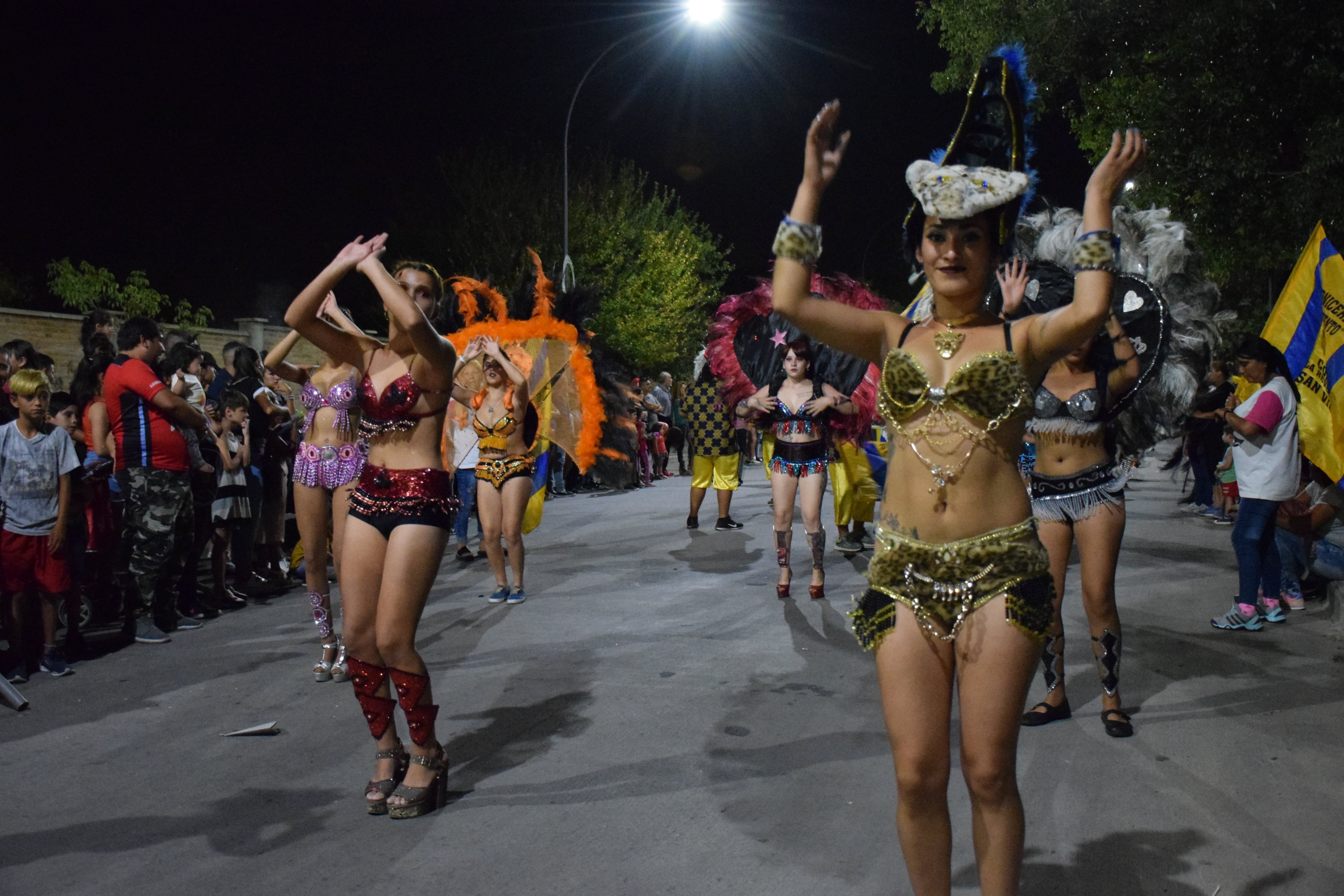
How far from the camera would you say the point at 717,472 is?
12672mm

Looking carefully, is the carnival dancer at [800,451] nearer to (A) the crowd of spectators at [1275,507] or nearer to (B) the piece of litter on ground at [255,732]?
(A) the crowd of spectators at [1275,507]

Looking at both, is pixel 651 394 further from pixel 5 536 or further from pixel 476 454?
pixel 5 536

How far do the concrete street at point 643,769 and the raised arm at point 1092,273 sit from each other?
5.80 ft

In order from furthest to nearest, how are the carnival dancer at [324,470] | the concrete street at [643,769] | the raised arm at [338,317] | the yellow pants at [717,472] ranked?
the yellow pants at [717,472] → the carnival dancer at [324,470] → the raised arm at [338,317] → the concrete street at [643,769]

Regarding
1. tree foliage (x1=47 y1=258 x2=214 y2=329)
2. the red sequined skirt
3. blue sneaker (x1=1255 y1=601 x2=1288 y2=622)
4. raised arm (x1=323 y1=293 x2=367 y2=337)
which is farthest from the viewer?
tree foliage (x1=47 y1=258 x2=214 y2=329)

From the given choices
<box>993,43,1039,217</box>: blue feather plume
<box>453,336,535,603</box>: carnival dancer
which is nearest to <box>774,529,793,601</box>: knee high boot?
<box>453,336,535,603</box>: carnival dancer

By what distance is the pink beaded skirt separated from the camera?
5.74 m

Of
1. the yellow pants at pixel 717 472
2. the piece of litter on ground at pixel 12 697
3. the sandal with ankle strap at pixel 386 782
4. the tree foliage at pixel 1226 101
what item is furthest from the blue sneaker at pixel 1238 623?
the piece of litter on ground at pixel 12 697

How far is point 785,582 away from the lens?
26.7ft

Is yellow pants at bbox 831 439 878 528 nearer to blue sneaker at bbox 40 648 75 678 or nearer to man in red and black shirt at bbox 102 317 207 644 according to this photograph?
man in red and black shirt at bbox 102 317 207 644

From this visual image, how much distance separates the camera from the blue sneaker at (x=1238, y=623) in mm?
6914

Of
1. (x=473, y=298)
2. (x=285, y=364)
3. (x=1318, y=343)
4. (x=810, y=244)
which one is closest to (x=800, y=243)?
(x=810, y=244)

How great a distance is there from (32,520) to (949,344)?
5.62 metres

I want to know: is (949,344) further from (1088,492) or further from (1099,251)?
(1088,492)
